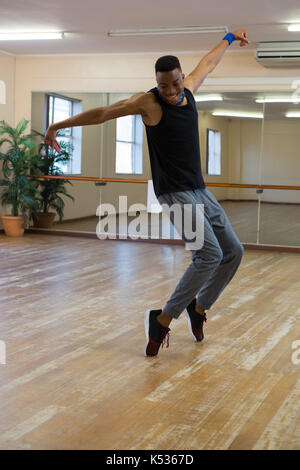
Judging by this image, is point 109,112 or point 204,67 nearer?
point 109,112

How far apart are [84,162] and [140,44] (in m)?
1.86

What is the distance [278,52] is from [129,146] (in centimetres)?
239

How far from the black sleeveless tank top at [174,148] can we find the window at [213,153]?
16.9ft

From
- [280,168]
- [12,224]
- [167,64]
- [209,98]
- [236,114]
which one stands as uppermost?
[209,98]

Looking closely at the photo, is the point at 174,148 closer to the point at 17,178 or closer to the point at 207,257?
the point at 207,257

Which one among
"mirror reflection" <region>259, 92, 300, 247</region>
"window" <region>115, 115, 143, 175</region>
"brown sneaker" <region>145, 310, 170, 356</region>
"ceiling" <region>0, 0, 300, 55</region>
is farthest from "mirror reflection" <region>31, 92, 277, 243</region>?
"brown sneaker" <region>145, 310, 170, 356</region>

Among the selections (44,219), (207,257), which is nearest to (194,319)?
(207,257)

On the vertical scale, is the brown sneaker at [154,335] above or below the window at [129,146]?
below

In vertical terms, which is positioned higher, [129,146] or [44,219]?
[129,146]

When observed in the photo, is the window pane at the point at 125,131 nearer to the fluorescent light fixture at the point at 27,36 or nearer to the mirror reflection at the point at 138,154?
the mirror reflection at the point at 138,154

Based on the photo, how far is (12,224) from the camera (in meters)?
8.27

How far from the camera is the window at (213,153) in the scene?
314 inches

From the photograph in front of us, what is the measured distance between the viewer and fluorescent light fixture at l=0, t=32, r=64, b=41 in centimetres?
719

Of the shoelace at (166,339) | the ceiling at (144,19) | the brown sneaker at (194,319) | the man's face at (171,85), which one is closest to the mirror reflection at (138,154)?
the ceiling at (144,19)
